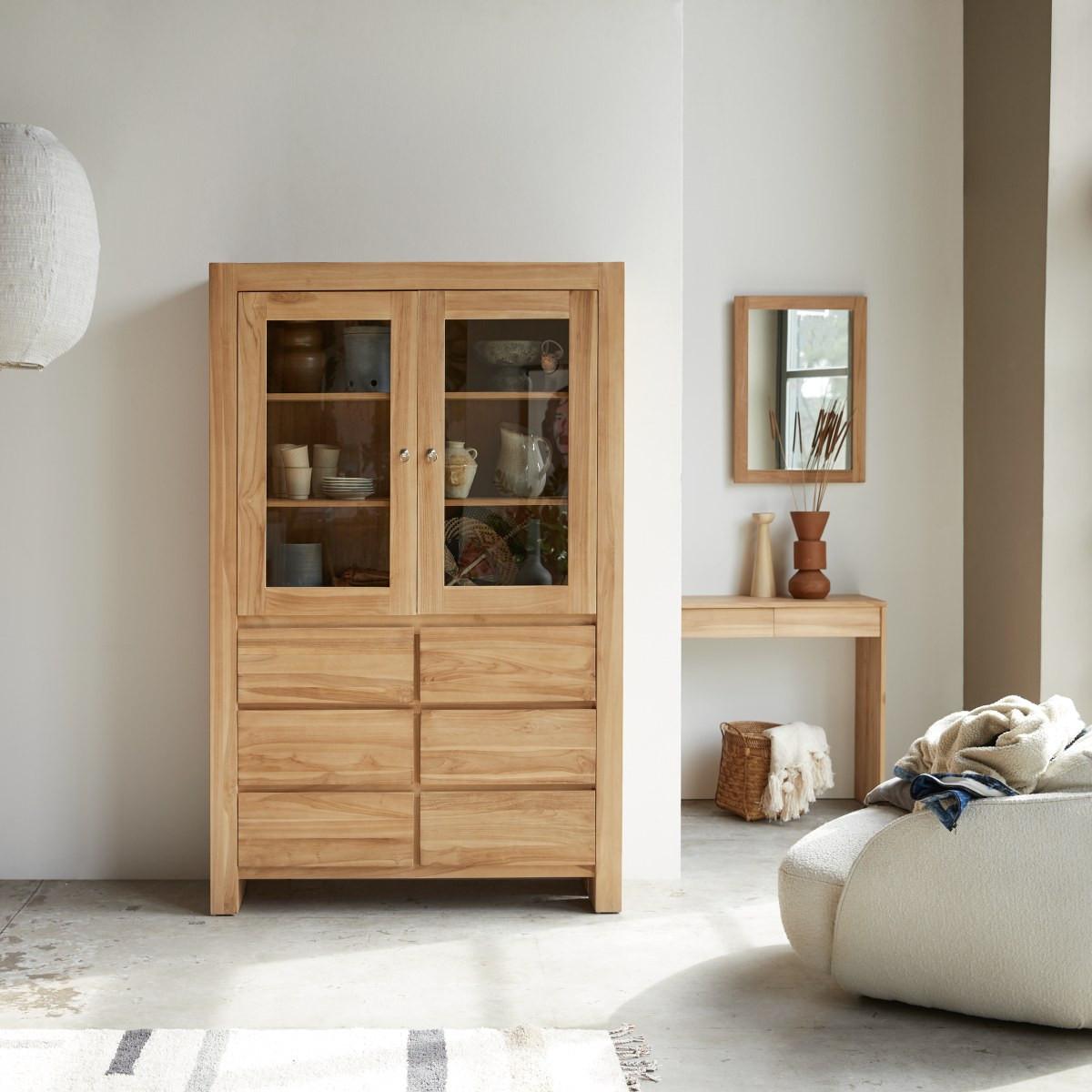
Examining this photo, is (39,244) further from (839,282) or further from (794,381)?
(839,282)

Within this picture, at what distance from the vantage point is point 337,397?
3.20 metres

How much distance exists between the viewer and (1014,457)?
406 cm

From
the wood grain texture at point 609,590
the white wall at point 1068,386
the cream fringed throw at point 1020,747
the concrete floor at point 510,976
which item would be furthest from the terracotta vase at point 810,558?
the cream fringed throw at point 1020,747

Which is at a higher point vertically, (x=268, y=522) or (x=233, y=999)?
(x=268, y=522)

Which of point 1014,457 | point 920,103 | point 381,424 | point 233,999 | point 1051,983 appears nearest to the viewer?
point 1051,983

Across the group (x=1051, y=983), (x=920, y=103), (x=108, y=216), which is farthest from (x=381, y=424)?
(x=920, y=103)

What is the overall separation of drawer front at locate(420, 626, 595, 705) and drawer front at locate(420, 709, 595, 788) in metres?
0.04

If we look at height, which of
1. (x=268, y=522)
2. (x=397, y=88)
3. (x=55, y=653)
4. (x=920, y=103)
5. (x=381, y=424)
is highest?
(x=920, y=103)

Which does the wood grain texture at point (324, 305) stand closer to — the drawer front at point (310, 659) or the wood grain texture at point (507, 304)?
the wood grain texture at point (507, 304)

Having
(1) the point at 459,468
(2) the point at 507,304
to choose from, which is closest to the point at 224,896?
(1) the point at 459,468

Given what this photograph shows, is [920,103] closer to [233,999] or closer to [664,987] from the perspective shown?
[664,987]

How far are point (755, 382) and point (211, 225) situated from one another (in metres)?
2.00

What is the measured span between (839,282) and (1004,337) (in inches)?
24.6

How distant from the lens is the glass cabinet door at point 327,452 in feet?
10.4
